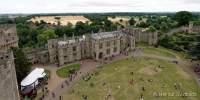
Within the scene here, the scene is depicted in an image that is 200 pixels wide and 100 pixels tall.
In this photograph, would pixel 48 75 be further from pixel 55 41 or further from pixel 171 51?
pixel 171 51

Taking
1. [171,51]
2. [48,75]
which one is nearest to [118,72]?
[48,75]

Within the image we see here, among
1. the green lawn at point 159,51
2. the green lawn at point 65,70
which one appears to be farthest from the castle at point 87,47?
the green lawn at point 159,51

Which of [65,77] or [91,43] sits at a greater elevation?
[91,43]

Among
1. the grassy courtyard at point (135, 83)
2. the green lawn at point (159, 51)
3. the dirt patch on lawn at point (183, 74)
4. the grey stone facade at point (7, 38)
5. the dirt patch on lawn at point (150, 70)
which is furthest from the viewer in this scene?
the green lawn at point (159, 51)

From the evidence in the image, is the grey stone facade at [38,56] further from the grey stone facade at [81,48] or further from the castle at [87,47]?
the castle at [87,47]

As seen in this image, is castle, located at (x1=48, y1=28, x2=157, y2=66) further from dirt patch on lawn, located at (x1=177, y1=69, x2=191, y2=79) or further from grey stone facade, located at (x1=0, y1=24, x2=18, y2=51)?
dirt patch on lawn, located at (x1=177, y1=69, x2=191, y2=79)

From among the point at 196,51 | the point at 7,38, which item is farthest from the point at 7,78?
the point at 196,51
